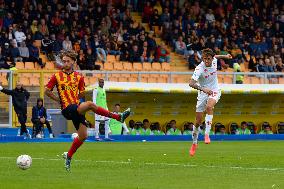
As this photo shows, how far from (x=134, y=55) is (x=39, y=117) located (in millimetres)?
8673

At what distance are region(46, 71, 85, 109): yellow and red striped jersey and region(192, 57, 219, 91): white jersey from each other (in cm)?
557

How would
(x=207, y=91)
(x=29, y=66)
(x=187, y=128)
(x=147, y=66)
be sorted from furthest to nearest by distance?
(x=147, y=66), (x=29, y=66), (x=187, y=128), (x=207, y=91)

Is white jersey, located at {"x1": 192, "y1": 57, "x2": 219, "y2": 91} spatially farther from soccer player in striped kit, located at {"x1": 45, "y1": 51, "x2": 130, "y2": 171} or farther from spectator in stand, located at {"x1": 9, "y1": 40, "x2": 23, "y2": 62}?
spectator in stand, located at {"x1": 9, "y1": 40, "x2": 23, "y2": 62}

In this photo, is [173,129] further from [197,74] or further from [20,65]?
[197,74]

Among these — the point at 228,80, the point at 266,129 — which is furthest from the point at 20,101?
the point at 266,129

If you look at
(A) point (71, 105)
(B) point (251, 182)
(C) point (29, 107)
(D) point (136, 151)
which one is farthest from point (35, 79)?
(B) point (251, 182)

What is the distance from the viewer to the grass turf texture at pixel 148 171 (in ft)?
45.2

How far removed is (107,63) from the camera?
3891 centimetres

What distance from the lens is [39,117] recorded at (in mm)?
32312

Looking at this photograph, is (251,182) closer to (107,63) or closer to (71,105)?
(71,105)

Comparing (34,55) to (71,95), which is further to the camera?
(34,55)

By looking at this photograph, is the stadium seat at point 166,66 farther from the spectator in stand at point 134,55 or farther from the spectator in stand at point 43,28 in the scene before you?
the spectator in stand at point 43,28

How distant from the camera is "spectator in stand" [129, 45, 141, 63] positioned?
39875 mm

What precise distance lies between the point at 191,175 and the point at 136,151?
8229 millimetres
